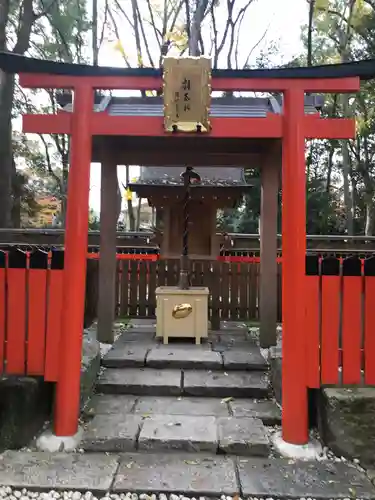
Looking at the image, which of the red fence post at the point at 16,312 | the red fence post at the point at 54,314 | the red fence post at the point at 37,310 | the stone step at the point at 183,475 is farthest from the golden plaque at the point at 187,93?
the stone step at the point at 183,475

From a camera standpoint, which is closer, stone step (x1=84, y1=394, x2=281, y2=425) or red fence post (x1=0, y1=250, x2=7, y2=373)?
red fence post (x1=0, y1=250, x2=7, y2=373)

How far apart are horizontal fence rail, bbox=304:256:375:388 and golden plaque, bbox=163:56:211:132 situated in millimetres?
1631

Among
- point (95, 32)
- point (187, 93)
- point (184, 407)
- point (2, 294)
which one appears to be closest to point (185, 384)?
point (184, 407)

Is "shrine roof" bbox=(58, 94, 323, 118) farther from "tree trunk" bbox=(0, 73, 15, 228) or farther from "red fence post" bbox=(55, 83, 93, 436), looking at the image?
"tree trunk" bbox=(0, 73, 15, 228)

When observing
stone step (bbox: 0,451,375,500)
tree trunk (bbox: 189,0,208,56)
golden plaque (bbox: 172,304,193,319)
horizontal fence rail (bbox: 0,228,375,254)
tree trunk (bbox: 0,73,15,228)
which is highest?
tree trunk (bbox: 189,0,208,56)

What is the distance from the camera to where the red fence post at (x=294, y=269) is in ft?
11.8

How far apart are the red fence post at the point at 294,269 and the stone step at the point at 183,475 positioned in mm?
438

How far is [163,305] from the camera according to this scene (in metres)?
6.02

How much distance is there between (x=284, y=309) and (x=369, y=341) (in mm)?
795

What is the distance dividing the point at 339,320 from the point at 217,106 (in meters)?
2.59

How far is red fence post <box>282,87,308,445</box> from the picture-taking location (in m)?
3.59

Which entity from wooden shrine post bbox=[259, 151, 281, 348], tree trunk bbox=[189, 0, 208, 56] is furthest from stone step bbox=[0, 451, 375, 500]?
tree trunk bbox=[189, 0, 208, 56]

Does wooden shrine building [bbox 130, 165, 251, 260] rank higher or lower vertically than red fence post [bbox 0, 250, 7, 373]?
higher

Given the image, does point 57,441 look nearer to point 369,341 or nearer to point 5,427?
point 5,427
